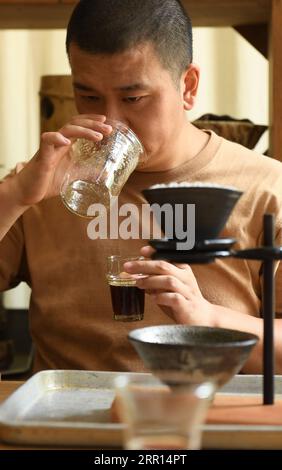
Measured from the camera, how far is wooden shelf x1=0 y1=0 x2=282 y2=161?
2115mm

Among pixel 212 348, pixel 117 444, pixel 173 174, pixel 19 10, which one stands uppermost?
pixel 19 10

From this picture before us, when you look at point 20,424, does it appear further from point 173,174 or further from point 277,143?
point 277,143

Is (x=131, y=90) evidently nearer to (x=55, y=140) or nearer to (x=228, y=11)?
(x=55, y=140)

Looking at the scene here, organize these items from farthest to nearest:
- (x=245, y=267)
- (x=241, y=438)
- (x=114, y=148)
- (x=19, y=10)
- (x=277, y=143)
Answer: (x=19, y=10), (x=277, y=143), (x=245, y=267), (x=114, y=148), (x=241, y=438)

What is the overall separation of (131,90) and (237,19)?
82 cm

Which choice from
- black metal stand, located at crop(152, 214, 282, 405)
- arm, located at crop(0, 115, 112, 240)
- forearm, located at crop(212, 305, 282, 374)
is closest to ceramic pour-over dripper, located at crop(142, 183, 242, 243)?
black metal stand, located at crop(152, 214, 282, 405)

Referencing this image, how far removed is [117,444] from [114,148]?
676mm

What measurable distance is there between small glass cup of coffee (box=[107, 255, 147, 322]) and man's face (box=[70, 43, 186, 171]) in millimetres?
279

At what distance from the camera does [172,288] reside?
1434 millimetres

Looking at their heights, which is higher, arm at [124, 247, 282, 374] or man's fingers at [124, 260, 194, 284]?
man's fingers at [124, 260, 194, 284]

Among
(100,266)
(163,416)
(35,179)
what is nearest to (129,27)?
(35,179)

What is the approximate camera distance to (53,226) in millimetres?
1891

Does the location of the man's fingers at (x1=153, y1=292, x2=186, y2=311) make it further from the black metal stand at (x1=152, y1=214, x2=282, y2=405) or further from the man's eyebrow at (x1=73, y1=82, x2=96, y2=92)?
the man's eyebrow at (x1=73, y1=82, x2=96, y2=92)
